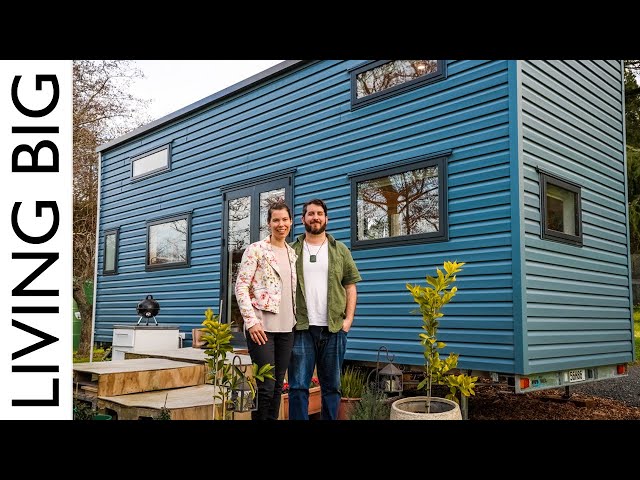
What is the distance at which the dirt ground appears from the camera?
5.58 metres

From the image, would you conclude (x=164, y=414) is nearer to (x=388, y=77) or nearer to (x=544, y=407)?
(x=388, y=77)

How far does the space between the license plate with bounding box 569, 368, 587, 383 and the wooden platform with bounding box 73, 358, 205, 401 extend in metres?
3.16

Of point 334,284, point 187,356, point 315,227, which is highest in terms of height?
point 315,227

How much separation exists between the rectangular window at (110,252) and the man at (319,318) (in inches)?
276

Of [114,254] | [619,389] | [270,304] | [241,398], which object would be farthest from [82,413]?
[114,254]

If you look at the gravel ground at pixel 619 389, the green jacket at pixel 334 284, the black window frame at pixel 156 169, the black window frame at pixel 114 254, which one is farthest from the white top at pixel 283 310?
the black window frame at pixel 114 254

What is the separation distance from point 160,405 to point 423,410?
1.83m

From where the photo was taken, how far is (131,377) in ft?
15.6

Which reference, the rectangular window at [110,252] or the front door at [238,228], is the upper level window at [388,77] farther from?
the rectangular window at [110,252]

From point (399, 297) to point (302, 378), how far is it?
2004mm

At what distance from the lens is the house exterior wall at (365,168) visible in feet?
15.5
